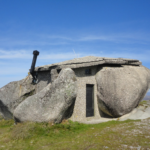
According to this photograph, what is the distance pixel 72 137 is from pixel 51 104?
2.67 m

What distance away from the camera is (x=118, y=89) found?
A: 11820 millimetres

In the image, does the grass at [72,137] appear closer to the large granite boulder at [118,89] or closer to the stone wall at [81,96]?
the stone wall at [81,96]

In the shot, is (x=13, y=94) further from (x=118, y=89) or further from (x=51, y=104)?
(x=118, y=89)

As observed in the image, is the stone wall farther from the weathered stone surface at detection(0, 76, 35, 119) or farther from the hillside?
the weathered stone surface at detection(0, 76, 35, 119)

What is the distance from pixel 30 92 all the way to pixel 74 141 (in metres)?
7.80

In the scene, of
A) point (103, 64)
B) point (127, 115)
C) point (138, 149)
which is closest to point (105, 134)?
point (138, 149)

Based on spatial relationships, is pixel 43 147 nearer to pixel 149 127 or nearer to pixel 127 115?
pixel 149 127

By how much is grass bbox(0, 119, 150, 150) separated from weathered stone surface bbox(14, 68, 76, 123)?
0.51 meters

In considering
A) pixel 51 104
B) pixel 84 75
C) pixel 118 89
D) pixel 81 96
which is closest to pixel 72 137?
pixel 51 104

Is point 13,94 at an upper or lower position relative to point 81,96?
lower

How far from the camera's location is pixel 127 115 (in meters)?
11.7

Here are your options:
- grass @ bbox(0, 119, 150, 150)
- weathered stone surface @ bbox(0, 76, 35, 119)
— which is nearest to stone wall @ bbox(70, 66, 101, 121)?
grass @ bbox(0, 119, 150, 150)

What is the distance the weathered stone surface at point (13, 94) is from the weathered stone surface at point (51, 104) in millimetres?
3861

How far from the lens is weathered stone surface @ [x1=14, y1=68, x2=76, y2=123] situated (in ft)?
34.0
